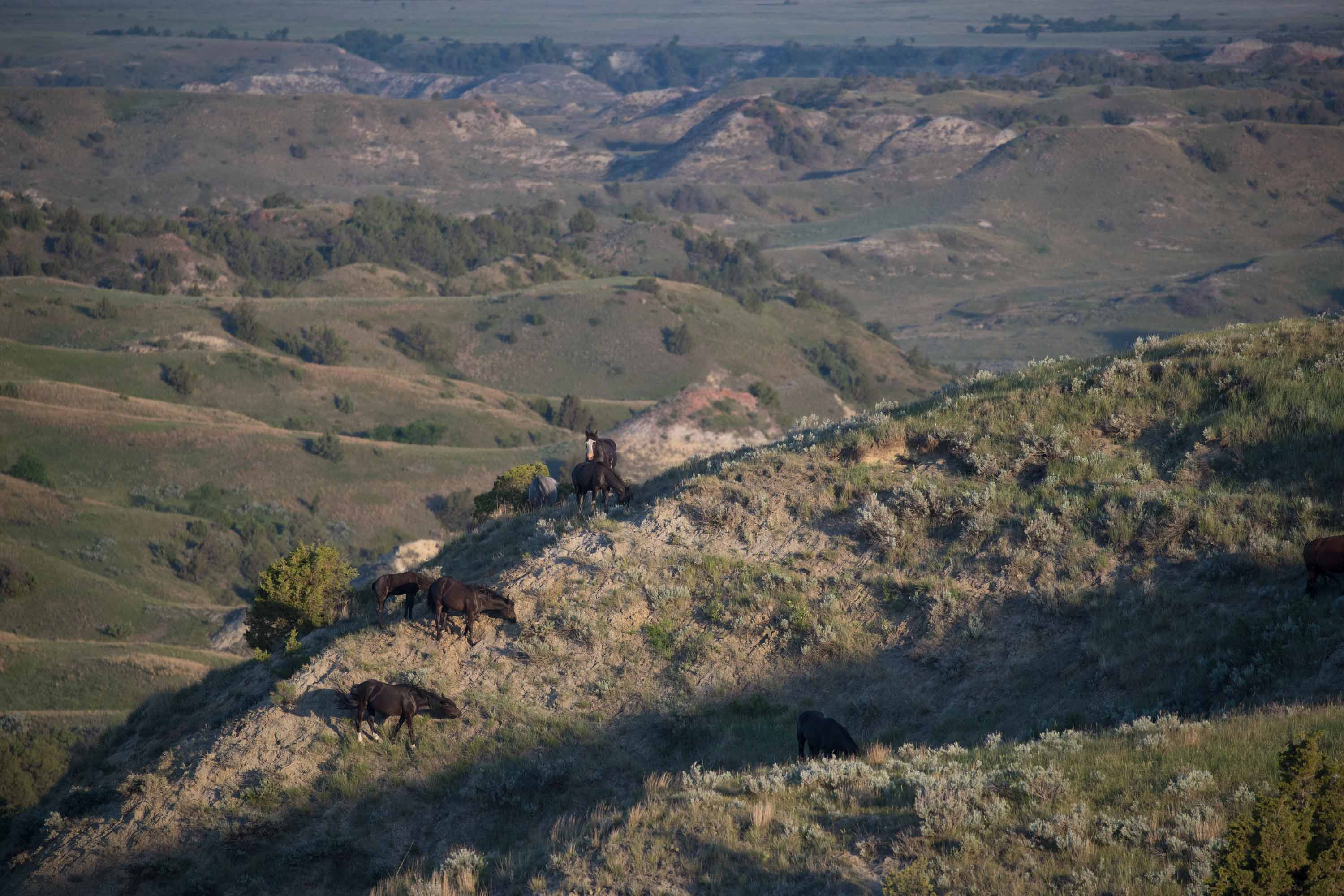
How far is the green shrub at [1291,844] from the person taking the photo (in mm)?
8680

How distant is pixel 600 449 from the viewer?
2673cm

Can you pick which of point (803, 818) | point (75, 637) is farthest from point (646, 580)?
point (75, 637)

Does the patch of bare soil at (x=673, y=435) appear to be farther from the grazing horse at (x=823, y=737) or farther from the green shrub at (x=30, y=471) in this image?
the grazing horse at (x=823, y=737)

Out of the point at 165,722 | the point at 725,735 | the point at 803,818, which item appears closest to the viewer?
the point at 803,818

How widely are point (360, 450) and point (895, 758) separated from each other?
73.1 metres

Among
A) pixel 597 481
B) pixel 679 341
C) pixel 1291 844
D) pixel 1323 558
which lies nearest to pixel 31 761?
pixel 597 481

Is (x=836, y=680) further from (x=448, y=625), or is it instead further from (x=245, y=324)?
Answer: (x=245, y=324)

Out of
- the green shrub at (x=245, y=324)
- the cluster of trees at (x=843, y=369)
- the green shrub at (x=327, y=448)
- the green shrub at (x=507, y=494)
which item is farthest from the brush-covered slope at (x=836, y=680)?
the cluster of trees at (x=843, y=369)

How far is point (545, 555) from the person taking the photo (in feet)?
68.4

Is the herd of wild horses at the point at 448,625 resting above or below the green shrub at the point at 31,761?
above

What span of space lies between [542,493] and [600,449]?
202 cm

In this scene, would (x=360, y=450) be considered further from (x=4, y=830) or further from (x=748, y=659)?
(x=748, y=659)

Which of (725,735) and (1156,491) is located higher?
(1156,491)

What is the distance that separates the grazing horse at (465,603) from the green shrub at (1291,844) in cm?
1198
